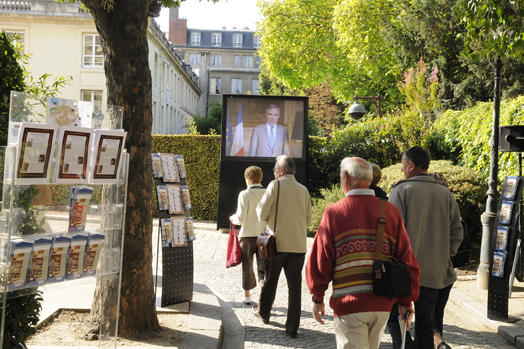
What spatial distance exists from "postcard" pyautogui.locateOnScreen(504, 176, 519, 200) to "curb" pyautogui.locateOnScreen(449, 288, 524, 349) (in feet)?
5.12

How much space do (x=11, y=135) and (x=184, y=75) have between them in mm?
47919

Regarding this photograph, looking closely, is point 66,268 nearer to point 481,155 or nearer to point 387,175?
point 387,175

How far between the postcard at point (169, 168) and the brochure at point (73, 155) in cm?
272

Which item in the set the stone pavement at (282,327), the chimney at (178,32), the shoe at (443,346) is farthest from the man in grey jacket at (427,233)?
the chimney at (178,32)

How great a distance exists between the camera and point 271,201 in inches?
223

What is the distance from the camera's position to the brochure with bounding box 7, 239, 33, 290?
10.8 feet

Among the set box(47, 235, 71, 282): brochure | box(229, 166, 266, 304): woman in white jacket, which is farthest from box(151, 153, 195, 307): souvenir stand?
box(47, 235, 71, 282): brochure

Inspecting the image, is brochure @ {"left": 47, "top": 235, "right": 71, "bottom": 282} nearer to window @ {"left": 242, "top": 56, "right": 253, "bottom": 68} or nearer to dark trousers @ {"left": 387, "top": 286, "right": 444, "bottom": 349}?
dark trousers @ {"left": 387, "top": 286, "right": 444, "bottom": 349}

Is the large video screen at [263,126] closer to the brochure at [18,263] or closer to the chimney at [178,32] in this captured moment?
the brochure at [18,263]

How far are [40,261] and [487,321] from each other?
535cm

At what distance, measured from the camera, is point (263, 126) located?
13.2 m

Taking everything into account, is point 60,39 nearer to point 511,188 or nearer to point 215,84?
point 511,188

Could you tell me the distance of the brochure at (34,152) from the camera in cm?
323

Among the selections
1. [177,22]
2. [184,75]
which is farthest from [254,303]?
[177,22]
